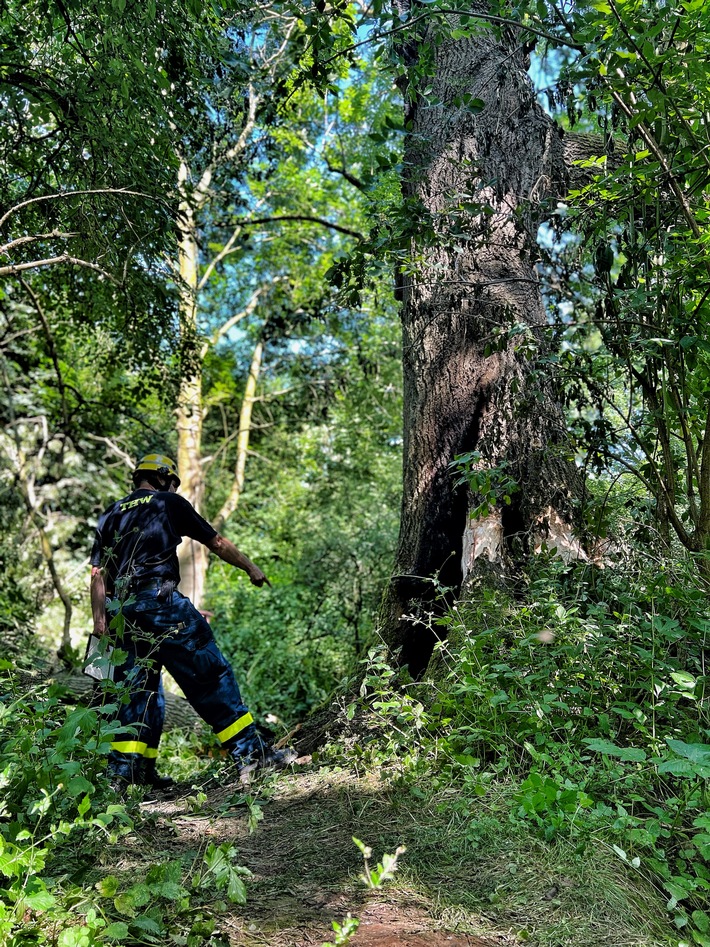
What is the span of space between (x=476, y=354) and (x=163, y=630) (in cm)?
260

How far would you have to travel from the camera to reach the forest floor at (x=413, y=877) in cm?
251

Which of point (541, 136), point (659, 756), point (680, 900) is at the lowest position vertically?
point (680, 900)

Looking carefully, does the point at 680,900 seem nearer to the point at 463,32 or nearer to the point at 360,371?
the point at 463,32

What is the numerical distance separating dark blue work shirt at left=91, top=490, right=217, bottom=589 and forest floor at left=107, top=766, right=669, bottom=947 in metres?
1.51

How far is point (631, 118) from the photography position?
10.5ft

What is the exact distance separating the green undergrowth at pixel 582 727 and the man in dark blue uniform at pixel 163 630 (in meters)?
0.71

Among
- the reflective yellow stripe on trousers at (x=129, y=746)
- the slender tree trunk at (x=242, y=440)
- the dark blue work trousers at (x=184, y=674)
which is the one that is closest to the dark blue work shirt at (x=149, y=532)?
the dark blue work trousers at (x=184, y=674)

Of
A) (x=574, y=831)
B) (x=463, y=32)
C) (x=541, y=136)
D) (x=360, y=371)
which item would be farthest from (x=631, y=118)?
(x=360, y=371)

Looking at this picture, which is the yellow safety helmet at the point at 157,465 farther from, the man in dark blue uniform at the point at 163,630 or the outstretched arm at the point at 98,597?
the outstretched arm at the point at 98,597

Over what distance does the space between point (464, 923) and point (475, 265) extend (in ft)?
12.2

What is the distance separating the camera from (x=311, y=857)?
312cm

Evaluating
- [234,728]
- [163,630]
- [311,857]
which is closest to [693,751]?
[311,857]

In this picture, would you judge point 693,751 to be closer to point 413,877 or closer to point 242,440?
point 413,877

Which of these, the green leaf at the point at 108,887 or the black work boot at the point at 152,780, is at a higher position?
the green leaf at the point at 108,887
